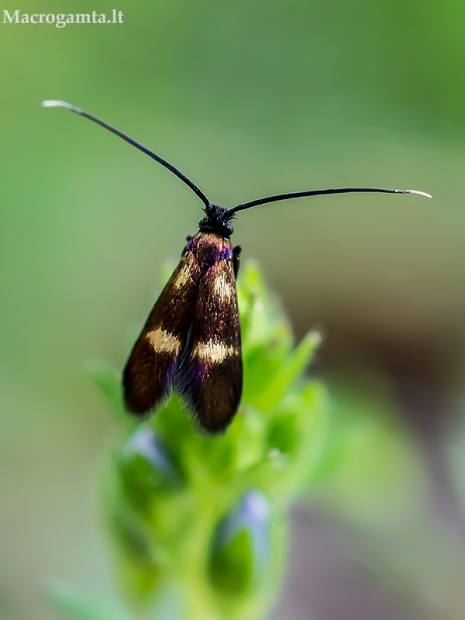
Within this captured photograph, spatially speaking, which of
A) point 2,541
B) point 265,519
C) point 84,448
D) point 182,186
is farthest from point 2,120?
point 265,519

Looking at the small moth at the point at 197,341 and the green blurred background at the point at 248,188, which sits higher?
the green blurred background at the point at 248,188

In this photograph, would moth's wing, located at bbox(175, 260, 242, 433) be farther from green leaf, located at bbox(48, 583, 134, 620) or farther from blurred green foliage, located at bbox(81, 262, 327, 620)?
green leaf, located at bbox(48, 583, 134, 620)

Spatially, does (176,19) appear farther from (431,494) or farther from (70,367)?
(431,494)

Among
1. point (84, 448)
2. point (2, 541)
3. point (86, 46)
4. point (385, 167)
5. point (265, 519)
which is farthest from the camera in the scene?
point (385, 167)

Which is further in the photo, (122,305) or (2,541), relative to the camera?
(122,305)
